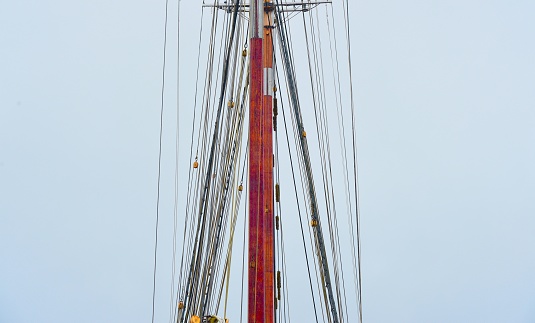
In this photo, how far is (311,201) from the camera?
27.7 feet

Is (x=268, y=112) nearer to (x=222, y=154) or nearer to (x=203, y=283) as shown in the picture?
(x=222, y=154)

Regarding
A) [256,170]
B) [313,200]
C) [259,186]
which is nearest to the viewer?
[259,186]

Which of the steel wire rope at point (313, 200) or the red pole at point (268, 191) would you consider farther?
the steel wire rope at point (313, 200)

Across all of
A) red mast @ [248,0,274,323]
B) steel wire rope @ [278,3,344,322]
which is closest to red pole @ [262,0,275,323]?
red mast @ [248,0,274,323]

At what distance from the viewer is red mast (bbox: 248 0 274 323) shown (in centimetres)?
683

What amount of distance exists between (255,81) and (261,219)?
1487mm

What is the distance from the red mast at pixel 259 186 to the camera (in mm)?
6828

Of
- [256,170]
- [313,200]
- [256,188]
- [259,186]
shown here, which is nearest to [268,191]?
[256,188]

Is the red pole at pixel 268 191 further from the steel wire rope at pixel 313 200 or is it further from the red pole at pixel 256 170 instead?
the steel wire rope at pixel 313 200

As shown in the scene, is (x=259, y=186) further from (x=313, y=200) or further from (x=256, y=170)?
(x=313, y=200)

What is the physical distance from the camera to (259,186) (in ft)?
22.2

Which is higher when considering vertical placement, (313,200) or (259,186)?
(313,200)

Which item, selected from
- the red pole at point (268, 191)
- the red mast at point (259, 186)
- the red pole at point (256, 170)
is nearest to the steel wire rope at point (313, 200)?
the red pole at point (268, 191)

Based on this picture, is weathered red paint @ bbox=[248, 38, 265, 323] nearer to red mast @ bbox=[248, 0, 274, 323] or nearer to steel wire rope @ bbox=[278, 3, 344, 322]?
red mast @ bbox=[248, 0, 274, 323]
